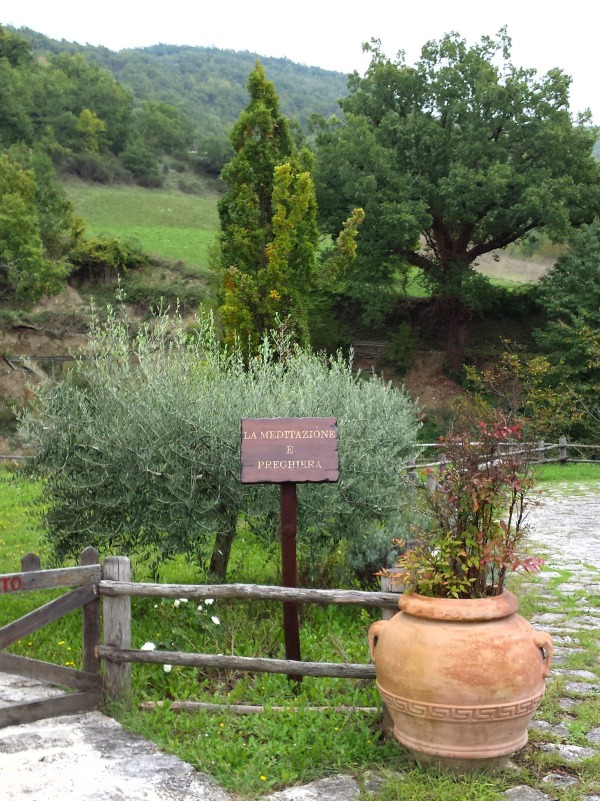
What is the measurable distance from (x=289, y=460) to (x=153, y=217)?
54169mm

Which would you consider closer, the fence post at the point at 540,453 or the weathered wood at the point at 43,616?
the weathered wood at the point at 43,616

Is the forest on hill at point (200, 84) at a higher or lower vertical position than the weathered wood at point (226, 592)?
higher

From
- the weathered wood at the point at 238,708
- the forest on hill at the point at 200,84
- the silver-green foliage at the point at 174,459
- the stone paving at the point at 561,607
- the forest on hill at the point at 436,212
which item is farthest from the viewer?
the forest on hill at the point at 200,84

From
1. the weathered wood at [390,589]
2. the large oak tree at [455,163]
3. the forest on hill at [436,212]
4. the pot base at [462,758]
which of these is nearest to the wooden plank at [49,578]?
the weathered wood at [390,589]

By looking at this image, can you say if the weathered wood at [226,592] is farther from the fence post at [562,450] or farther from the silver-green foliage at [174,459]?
the fence post at [562,450]

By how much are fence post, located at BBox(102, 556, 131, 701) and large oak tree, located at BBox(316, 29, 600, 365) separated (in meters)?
24.1

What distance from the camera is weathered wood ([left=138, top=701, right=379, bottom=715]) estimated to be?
533 centimetres

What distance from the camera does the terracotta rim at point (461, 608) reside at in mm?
4473

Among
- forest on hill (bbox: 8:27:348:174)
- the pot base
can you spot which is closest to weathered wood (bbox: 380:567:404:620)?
the pot base

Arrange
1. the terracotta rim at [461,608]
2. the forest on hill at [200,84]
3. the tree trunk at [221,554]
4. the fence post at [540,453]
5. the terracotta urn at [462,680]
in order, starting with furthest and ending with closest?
the forest on hill at [200,84] < the fence post at [540,453] < the tree trunk at [221,554] < the terracotta rim at [461,608] < the terracotta urn at [462,680]

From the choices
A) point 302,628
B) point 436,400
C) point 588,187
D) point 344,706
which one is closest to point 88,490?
point 302,628

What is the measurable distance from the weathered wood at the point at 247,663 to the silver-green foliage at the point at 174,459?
1.79 m

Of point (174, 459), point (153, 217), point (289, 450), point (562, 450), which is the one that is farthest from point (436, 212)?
point (153, 217)

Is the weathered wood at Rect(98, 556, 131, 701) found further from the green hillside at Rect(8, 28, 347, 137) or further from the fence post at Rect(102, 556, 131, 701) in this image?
the green hillside at Rect(8, 28, 347, 137)
